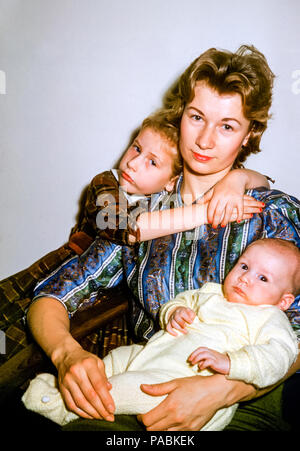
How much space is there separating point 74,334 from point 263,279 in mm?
617

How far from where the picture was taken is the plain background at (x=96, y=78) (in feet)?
5.46

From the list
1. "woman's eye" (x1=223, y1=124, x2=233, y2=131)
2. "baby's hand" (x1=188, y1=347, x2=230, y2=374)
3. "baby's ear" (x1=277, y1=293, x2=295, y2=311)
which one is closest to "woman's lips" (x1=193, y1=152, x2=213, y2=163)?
"woman's eye" (x1=223, y1=124, x2=233, y2=131)

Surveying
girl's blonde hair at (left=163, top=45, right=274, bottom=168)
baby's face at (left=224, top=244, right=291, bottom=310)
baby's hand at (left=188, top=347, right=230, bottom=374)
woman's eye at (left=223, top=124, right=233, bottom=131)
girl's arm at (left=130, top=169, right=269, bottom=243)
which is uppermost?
girl's blonde hair at (left=163, top=45, right=274, bottom=168)

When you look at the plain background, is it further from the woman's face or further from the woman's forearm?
the woman's forearm

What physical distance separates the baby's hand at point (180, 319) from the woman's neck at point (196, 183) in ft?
1.54

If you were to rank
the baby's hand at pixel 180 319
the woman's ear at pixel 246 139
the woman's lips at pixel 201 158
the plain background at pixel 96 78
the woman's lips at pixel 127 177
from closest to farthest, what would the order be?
the baby's hand at pixel 180 319 < the woman's lips at pixel 201 158 < the woman's ear at pixel 246 139 < the woman's lips at pixel 127 177 < the plain background at pixel 96 78

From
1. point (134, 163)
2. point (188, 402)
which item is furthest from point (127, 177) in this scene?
point (188, 402)

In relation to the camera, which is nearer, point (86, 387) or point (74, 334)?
point (86, 387)

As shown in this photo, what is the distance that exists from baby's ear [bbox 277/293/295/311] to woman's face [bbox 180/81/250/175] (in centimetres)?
45

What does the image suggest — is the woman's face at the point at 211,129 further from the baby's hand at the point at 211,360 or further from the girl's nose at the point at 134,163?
the baby's hand at the point at 211,360

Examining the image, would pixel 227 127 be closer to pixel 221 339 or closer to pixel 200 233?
pixel 200 233

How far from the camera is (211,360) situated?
0.95m

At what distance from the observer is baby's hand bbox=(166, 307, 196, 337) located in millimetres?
1055

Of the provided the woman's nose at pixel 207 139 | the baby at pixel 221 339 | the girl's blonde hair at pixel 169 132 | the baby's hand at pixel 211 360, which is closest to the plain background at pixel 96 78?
the girl's blonde hair at pixel 169 132
